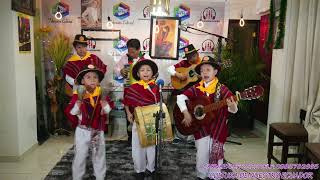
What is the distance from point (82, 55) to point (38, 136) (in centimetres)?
147

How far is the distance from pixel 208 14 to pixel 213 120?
2.97 metres

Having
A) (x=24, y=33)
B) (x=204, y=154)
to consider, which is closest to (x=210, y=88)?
(x=204, y=154)

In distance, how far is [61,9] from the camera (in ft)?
17.6

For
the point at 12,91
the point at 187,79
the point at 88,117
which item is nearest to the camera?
the point at 88,117

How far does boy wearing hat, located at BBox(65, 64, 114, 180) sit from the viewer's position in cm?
301

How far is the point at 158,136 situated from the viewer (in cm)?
277

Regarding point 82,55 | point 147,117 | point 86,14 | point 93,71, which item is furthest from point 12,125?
point 86,14

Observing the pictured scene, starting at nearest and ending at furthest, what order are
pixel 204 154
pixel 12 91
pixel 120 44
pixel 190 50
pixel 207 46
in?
pixel 204 154, pixel 12 91, pixel 190 50, pixel 120 44, pixel 207 46

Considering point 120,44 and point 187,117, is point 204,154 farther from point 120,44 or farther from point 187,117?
point 120,44

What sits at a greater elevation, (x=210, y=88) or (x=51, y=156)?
(x=210, y=88)

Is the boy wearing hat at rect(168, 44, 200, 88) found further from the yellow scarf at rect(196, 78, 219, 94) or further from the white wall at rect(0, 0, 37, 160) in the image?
the white wall at rect(0, 0, 37, 160)

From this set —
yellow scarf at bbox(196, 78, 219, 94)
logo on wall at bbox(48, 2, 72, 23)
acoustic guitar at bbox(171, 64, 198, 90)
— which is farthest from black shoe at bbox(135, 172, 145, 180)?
logo on wall at bbox(48, 2, 72, 23)

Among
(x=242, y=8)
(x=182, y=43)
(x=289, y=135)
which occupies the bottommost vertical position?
(x=289, y=135)

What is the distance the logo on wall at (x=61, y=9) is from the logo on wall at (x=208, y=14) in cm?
235
